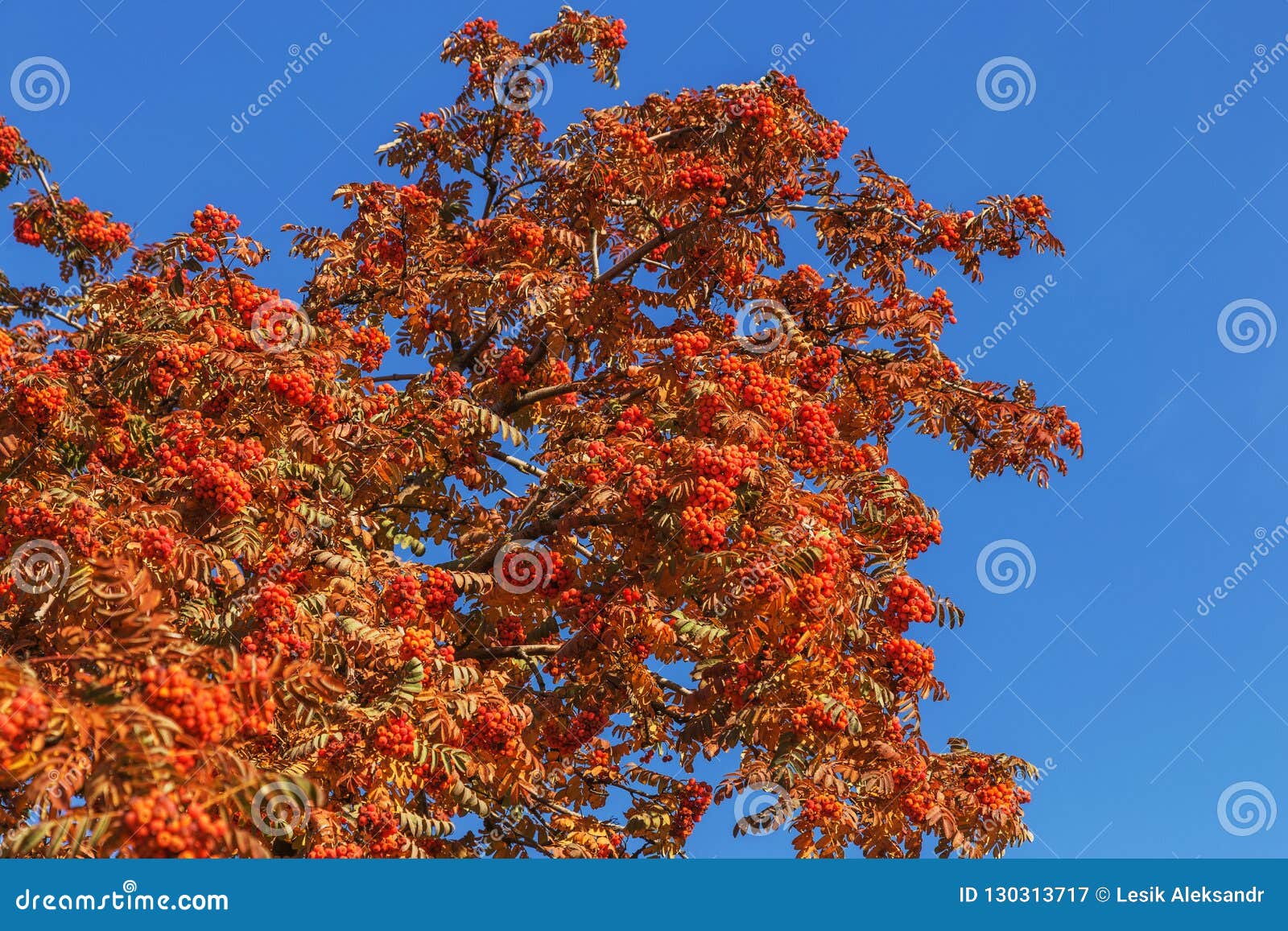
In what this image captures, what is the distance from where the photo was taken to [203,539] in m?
6.37

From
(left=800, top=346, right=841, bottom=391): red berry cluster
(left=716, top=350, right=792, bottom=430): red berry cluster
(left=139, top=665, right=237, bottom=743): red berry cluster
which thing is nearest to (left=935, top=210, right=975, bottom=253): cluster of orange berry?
(left=800, top=346, right=841, bottom=391): red berry cluster

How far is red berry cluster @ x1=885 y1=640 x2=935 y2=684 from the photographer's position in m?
7.72

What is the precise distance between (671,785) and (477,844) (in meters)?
1.81

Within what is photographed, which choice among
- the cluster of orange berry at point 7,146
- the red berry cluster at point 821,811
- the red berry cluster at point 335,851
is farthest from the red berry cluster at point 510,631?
the cluster of orange berry at point 7,146

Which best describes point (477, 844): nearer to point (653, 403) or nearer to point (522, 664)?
point (522, 664)

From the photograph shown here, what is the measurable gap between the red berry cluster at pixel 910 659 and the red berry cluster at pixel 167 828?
551 cm

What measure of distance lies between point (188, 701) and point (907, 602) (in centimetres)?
544

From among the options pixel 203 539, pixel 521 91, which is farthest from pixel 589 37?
pixel 203 539

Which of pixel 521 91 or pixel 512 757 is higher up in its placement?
pixel 521 91

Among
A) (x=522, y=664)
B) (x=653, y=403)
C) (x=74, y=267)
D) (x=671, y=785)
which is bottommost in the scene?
(x=671, y=785)

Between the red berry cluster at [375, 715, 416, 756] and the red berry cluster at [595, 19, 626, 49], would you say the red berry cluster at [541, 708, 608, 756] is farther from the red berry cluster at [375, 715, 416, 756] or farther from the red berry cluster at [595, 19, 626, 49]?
the red berry cluster at [595, 19, 626, 49]

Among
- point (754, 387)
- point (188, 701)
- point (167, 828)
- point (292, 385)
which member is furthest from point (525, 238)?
point (167, 828)

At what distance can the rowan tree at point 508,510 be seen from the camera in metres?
5.13

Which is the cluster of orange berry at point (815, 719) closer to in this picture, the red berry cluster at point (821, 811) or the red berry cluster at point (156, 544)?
the red berry cluster at point (821, 811)
